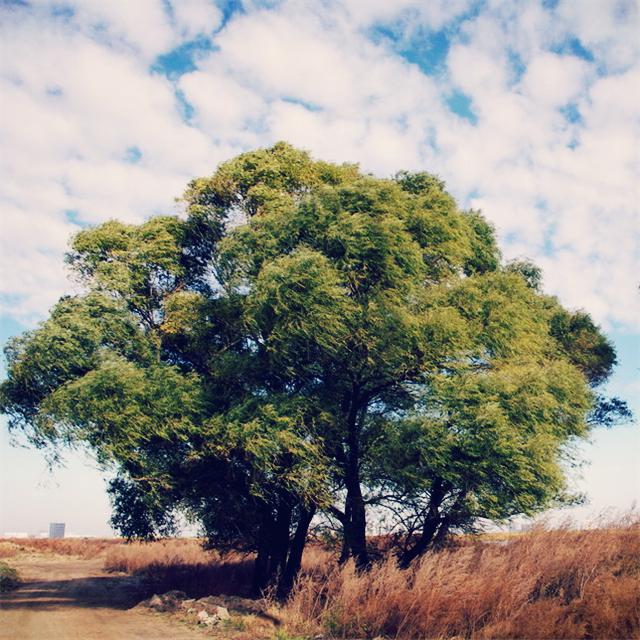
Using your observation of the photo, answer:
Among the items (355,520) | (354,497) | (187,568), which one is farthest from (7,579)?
(354,497)

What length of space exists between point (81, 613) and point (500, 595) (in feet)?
34.6

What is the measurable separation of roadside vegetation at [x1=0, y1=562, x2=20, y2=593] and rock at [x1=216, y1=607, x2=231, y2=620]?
12128mm

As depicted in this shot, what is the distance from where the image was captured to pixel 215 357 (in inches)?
634

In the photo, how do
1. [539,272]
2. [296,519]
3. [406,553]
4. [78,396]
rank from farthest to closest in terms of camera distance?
[539,272] < [296,519] < [406,553] < [78,396]

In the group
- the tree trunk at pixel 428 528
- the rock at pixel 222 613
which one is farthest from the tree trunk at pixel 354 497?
the rock at pixel 222 613

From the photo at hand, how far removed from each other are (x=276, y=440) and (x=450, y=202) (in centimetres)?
819

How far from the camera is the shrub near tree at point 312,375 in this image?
43.4 feet

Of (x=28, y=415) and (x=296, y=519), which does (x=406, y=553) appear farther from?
(x=28, y=415)

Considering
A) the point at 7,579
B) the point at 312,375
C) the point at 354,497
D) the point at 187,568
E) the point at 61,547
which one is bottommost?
the point at 61,547

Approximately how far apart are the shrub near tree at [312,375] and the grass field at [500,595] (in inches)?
72.3

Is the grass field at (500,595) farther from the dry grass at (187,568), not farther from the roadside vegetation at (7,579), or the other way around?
the roadside vegetation at (7,579)

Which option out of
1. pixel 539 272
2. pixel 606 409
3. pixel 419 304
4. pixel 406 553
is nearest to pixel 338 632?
pixel 406 553

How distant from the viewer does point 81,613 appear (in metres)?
14.4

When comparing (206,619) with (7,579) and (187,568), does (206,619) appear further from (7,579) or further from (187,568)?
(7,579)
